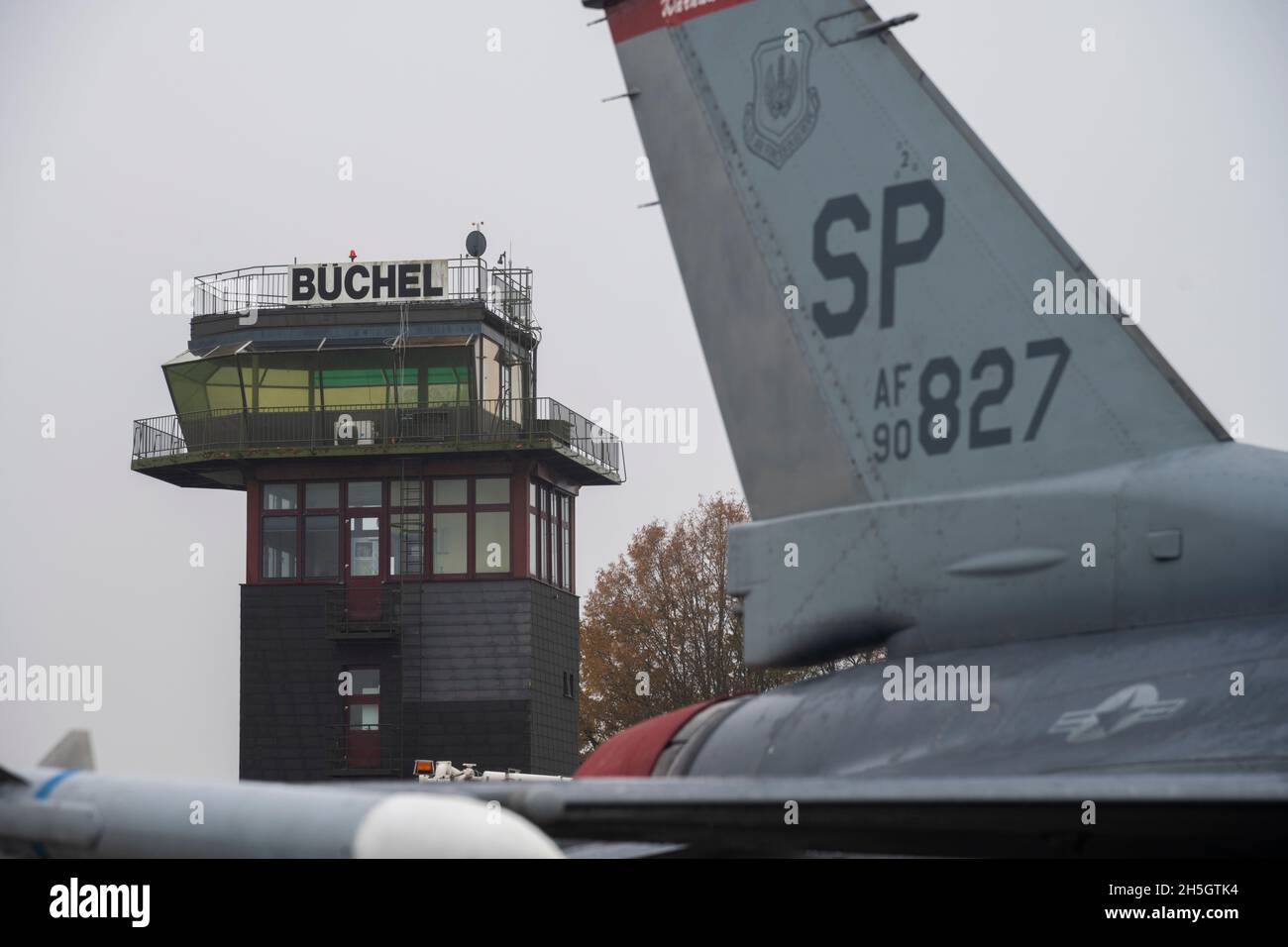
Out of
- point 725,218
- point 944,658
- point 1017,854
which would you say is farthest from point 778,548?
point 1017,854

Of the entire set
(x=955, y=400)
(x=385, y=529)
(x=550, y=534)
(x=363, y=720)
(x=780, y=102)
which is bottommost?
(x=363, y=720)

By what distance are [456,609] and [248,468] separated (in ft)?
28.9

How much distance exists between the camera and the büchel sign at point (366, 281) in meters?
58.8

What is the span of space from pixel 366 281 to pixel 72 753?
166 ft

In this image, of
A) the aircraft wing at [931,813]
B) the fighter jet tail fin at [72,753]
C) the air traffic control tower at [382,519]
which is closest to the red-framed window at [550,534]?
the air traffic control tower at [382,519]

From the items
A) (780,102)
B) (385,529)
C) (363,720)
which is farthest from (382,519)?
(780,102)

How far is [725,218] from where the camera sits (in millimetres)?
12695

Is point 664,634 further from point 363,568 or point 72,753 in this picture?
point 72,753

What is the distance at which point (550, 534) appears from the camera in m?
60.9

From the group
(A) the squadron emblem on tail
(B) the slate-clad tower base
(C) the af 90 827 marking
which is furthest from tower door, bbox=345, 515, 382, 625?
(C) the af 90 827 marking

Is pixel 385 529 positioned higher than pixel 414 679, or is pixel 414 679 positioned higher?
pixel 385 529

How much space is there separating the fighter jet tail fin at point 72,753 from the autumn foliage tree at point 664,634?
56.6 m
